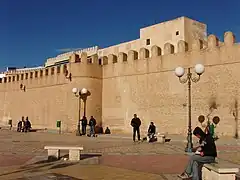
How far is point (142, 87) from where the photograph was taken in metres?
18.8

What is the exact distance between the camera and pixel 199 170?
561 centimetres

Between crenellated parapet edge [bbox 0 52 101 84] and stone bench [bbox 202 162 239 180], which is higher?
crenellated parapet edge [bbox 0 52 101 84]

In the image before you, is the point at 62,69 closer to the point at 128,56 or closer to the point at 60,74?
the point at 60,74

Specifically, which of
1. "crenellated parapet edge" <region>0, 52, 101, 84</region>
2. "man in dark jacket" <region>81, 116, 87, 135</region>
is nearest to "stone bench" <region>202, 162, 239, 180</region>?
"man in dark jacket" <region>81, 116, 87, 135</region>

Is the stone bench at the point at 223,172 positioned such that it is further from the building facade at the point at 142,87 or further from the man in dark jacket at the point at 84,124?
the man in dark jacket at the point at 84,124

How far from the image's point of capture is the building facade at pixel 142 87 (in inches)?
607

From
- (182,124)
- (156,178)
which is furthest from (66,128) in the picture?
(156,178)

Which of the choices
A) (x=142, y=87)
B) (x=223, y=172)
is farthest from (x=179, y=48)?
(x=223, y=172)

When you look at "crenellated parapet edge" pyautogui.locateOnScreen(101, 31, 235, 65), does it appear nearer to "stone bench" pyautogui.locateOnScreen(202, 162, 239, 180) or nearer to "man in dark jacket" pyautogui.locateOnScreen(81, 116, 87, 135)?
"man in dark jacket" pyautogui.locateOnScreen(81, 116, 87, 135)

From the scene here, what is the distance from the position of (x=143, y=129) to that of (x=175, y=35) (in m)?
12.5

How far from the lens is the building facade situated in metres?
15.4

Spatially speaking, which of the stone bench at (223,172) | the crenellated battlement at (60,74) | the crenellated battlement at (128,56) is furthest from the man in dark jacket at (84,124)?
the stone bench at (223,172)

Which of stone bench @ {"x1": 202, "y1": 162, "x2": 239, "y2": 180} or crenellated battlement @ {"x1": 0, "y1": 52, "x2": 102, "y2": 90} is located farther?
crenellated battlement @ {"x1": 0, "y1": 52, "x2": 102, "y2": 90}

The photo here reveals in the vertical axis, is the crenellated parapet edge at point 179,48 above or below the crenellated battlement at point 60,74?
above
